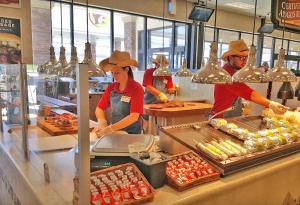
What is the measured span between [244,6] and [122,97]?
20.0 ft

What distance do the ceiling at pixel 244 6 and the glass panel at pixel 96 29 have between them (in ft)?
8.10

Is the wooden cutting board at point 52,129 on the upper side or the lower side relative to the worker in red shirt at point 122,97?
lower

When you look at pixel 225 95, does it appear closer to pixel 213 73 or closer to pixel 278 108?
pixel 278 108

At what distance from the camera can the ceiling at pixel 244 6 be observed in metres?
6.82

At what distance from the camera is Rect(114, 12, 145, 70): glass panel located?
6.62 m

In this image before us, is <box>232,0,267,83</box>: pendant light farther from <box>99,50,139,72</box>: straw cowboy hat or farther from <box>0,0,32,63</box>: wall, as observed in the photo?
<box>0,0,32,63</box>: wall

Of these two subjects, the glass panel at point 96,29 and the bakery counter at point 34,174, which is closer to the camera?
the bakery counter at point 34,174

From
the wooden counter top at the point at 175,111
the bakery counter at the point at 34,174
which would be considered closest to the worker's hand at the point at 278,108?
the wooden counter top at the point at 175,111

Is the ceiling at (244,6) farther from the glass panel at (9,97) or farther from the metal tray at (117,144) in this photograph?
the metal tray at (117,144)

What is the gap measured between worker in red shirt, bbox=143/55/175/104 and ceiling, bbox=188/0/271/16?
3.27 metres

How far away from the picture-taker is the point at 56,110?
2.47 m

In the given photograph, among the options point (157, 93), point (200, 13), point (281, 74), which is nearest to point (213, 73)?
point (281, 74)

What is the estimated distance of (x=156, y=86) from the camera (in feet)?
15.7

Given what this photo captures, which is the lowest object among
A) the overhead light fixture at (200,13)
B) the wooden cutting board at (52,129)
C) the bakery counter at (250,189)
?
the bakery counter at (250,189)
